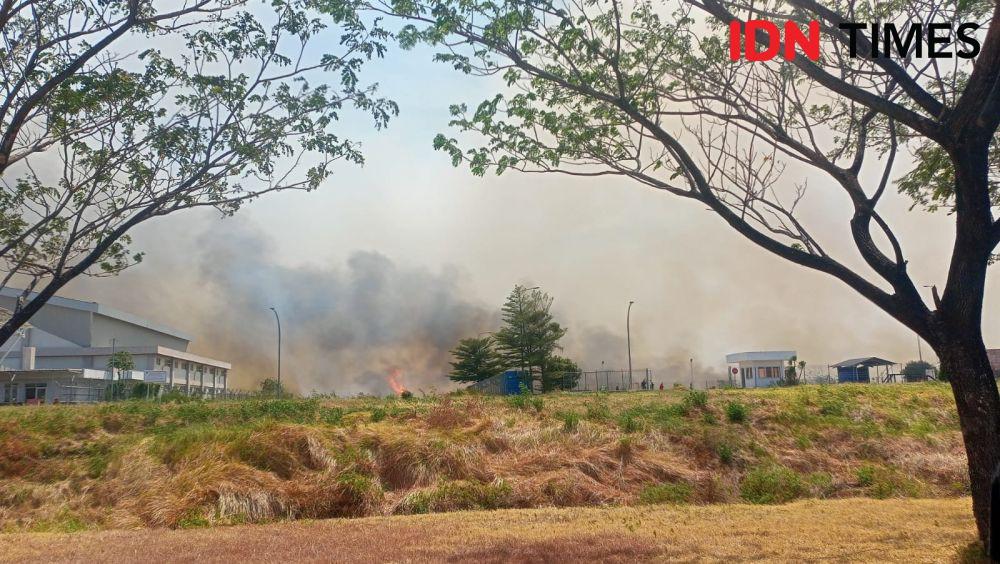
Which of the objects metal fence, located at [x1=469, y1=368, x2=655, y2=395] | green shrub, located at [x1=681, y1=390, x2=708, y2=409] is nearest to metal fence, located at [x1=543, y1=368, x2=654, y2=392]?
metal fence, located at [x1=469, y1=368, x2=655, y2=395]

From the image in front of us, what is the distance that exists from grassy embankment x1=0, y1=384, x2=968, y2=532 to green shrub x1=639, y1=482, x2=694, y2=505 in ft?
0.16

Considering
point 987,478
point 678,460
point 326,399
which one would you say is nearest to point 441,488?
point 678,460

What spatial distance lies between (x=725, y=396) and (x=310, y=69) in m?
14.2

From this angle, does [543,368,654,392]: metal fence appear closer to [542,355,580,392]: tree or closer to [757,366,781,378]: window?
[542,355,580,392]: tree

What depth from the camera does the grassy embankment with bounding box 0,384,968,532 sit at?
13.0m

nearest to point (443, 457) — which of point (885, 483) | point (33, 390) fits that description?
point (885, 483)

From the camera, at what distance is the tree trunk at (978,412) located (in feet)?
24.5

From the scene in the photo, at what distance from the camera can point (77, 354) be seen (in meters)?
54.2

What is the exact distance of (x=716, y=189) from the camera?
10086 mm

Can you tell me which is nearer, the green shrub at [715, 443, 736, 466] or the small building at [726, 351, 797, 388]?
the green shrub at [715, 443, 736, 466]

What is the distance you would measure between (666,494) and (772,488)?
2024 mm

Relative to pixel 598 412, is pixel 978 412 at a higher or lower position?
higher

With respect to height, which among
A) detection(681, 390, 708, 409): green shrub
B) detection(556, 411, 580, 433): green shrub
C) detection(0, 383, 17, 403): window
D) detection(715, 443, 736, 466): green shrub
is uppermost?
detection(0, 383, 17, 403): window

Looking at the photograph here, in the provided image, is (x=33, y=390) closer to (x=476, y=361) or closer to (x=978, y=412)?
(x=476, y=361)
